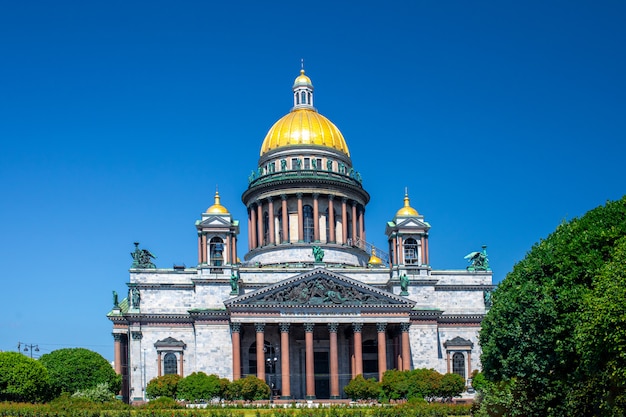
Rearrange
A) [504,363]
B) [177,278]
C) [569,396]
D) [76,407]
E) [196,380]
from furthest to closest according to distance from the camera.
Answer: [177,278] < [196,380] < [76,407] < [504,363] < [569,396]

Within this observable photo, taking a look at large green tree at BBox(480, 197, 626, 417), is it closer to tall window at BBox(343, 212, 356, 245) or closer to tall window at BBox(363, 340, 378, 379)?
tall window at BBox(363, 340, 378, 379)

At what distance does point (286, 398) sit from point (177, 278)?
17.5 meters

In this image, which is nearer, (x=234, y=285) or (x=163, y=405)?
(x=163, y=405)

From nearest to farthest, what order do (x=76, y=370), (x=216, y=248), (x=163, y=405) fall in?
(x=163, y=405), (x=76, y=370), (x=216, y=248)

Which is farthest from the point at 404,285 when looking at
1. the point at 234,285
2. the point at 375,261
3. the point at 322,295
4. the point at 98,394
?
the point at 98,394

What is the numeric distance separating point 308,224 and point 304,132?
37.7 feet

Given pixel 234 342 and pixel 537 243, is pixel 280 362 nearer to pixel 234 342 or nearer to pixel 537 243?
pixel 234 342

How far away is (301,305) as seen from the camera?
8638 centimetres

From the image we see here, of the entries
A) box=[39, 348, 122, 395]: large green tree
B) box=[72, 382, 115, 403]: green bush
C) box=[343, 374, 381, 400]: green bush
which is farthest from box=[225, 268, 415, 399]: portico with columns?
box=[39, 348, 122, 395]: large green tree

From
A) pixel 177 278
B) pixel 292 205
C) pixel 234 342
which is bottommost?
pixel 234 342

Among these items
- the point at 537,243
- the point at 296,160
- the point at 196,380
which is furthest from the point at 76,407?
the point at 296,160

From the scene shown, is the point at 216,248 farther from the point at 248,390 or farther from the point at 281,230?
the point at 248,390

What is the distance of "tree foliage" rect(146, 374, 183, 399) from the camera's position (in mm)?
80500

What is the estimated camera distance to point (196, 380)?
79.4 m
